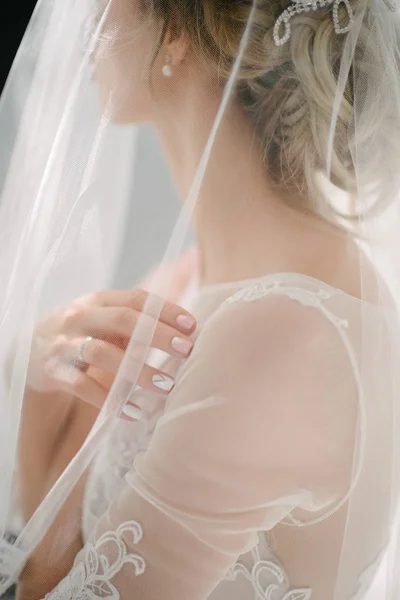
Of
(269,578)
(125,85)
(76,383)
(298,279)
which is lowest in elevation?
(269,578)

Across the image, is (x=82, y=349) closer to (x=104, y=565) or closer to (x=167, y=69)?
(x=104, y=565)

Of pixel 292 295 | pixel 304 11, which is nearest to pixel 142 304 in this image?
pixel 292 295

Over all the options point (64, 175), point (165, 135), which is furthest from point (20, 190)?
point (165, 135)

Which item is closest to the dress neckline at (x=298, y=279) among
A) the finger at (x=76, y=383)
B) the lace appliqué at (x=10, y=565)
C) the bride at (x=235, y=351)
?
the bride at (x=235, y=351)

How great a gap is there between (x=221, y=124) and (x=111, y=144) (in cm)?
14

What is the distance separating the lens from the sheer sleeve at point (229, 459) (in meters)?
0.81

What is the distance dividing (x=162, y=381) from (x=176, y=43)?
0.41m

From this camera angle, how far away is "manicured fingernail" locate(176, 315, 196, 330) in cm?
87

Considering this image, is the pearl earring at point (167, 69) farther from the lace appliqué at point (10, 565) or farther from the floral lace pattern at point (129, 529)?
the lace appliqué at point (10, 565)

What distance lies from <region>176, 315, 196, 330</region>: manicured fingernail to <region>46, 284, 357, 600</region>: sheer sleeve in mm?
48

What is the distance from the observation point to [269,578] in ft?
2.81

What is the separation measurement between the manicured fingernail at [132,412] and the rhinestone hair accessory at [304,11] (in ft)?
1.50

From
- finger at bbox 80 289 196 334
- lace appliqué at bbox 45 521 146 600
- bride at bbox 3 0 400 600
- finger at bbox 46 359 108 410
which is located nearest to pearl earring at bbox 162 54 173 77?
bride at bbox 3 0 400 600

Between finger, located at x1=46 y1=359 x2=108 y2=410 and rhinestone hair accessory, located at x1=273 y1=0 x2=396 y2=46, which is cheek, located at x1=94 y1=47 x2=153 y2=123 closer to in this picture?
rhinestone hair accessory, located at x1=273 y1=0 x2=396 y2=46
